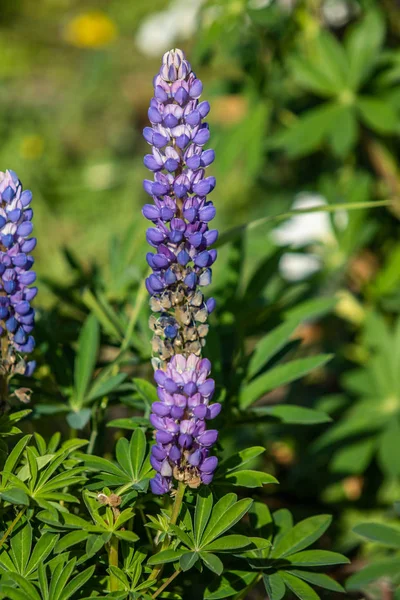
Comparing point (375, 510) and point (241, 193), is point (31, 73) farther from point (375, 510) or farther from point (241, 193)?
point (375, 510)

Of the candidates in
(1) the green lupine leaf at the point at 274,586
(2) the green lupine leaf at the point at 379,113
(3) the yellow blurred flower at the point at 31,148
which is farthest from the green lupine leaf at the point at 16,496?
(3) the yellow blurred flower at the point at 31,148

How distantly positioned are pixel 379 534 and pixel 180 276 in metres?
0.50

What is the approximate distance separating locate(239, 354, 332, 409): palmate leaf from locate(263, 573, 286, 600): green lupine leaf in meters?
0.34

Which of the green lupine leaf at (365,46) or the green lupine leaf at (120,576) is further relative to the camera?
the green lupine leaf at (365,46)

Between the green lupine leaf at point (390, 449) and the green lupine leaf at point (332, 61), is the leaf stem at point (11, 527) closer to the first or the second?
the green lupine leaf at point (390, 449)

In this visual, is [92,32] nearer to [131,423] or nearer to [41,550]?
[131,423]

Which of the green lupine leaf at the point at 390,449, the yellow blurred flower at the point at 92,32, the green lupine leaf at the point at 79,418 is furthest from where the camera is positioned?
the yellow blurred flower at the point at 92,32

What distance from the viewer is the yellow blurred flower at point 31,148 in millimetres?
3752

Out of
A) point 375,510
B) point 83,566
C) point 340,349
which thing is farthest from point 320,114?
point 83,566

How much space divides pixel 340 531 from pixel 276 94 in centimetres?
126

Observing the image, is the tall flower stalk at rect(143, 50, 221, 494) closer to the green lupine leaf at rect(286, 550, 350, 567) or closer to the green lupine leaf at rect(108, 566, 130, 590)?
the green lupine leaf at rect(108, 566, 130, 590)

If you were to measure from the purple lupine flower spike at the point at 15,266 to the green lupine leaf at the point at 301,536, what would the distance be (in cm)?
46

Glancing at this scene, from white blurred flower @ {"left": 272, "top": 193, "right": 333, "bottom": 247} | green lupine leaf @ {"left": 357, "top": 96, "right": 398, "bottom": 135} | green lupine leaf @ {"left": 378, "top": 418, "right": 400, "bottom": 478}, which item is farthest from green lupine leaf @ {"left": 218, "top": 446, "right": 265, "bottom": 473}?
white blurred flower @ {"left": 272, "top": 193, "right": 333, "bottom": 247}

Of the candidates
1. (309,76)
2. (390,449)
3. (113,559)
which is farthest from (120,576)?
(309,76)
